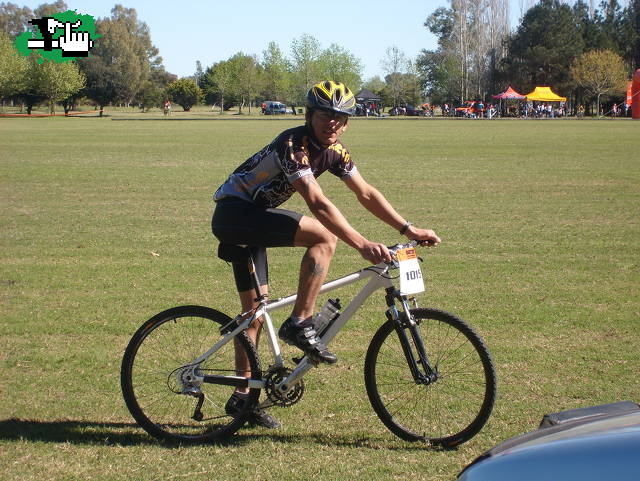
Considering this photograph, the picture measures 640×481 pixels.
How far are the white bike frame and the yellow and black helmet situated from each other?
2.89 ft

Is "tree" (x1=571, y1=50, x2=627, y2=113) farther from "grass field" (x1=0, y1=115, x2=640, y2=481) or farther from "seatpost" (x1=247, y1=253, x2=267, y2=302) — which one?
"seatpost" (x1=247, y1=253, x2=267, y2=302)

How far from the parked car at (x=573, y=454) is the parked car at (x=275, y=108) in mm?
106514

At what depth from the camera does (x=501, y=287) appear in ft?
29.8

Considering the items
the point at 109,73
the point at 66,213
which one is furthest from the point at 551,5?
the point at 66,213

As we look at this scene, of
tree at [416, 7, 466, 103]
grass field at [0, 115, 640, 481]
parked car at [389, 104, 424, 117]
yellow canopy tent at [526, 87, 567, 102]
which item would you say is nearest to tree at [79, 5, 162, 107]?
parked car at [389, 104, 424, 117]

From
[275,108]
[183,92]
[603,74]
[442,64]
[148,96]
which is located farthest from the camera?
[442,64]

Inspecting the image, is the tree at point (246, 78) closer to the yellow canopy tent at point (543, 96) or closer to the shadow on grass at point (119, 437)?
the yellow canopy tent at point (543, 96)

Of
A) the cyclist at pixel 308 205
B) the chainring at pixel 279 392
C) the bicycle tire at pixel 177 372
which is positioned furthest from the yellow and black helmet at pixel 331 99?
the chainring at pixel 279 392

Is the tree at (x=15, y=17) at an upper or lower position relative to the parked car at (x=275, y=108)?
upper

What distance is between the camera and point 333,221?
4.59m

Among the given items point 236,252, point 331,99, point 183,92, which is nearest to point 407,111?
point 183,92

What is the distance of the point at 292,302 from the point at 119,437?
1.35m

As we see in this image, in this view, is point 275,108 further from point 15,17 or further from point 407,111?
point 15,17

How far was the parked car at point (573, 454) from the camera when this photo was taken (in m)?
2.47
